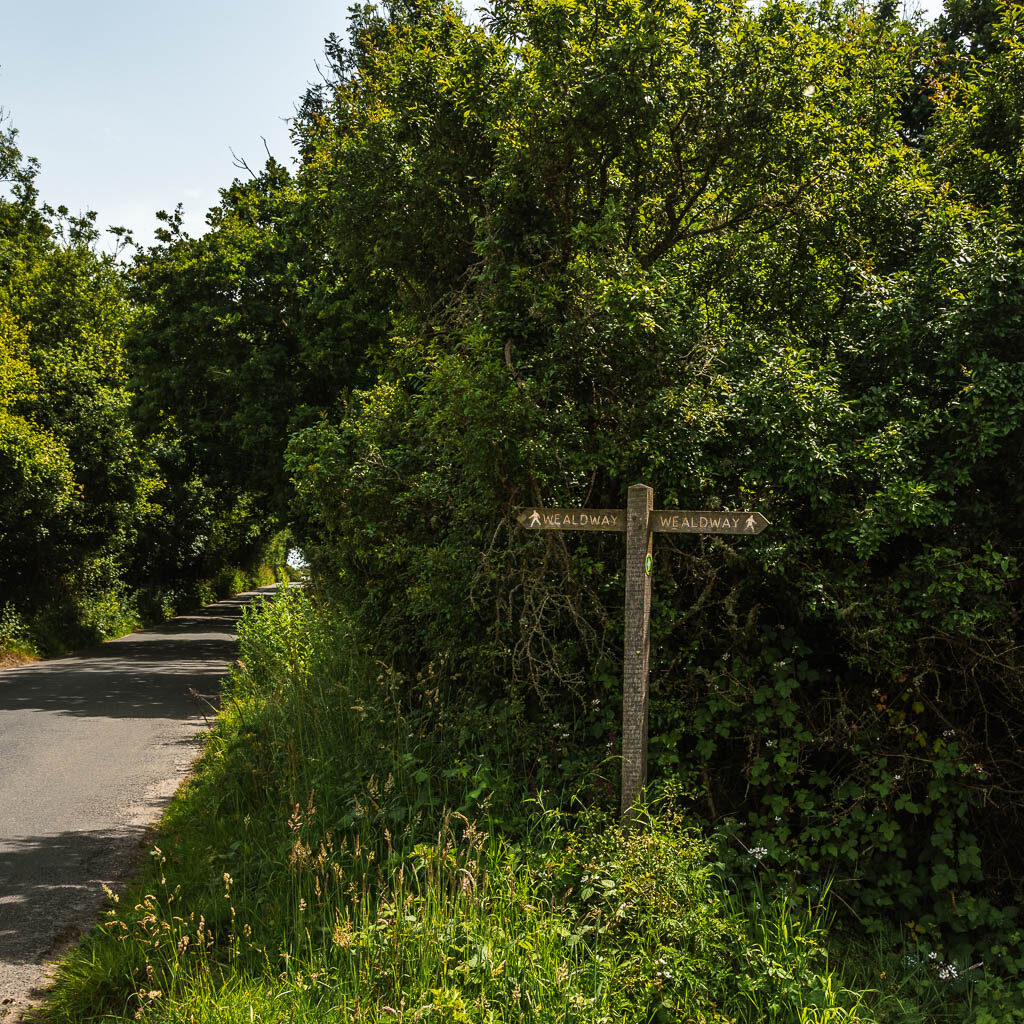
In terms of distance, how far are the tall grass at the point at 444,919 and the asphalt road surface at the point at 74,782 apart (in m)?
0.34

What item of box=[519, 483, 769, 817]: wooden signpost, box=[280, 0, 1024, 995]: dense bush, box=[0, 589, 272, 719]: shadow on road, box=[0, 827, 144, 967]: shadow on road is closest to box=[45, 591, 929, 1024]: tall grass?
box=[0, 827, 144, 967]: shadow on road

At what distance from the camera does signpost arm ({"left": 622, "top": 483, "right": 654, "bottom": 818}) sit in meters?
4.80

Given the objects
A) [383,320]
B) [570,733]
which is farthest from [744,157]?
[383,320]

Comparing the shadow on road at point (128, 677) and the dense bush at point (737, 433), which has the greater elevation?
the dense bush at point (737, 433)

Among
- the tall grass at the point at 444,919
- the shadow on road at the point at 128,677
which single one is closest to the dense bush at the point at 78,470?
the shadow on road at the point at 128,677

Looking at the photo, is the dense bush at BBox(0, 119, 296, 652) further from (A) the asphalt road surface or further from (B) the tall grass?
(B) the tall grass

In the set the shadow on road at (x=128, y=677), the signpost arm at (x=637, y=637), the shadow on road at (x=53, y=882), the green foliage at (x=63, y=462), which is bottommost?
the shadow on road at (x=53, y=882)

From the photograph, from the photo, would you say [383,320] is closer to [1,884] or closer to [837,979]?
[1,884]

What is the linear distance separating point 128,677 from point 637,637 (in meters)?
13.5

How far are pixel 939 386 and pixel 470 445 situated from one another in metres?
3.20

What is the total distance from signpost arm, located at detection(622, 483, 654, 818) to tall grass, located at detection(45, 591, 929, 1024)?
38 cm

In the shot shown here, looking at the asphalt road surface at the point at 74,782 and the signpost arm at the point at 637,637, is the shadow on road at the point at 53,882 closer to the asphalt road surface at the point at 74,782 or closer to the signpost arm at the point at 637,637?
the asphalt road surface at the point at 74,782

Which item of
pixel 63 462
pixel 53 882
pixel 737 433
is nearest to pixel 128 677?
pixel 63 462

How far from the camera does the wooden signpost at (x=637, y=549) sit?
15.7 ft
